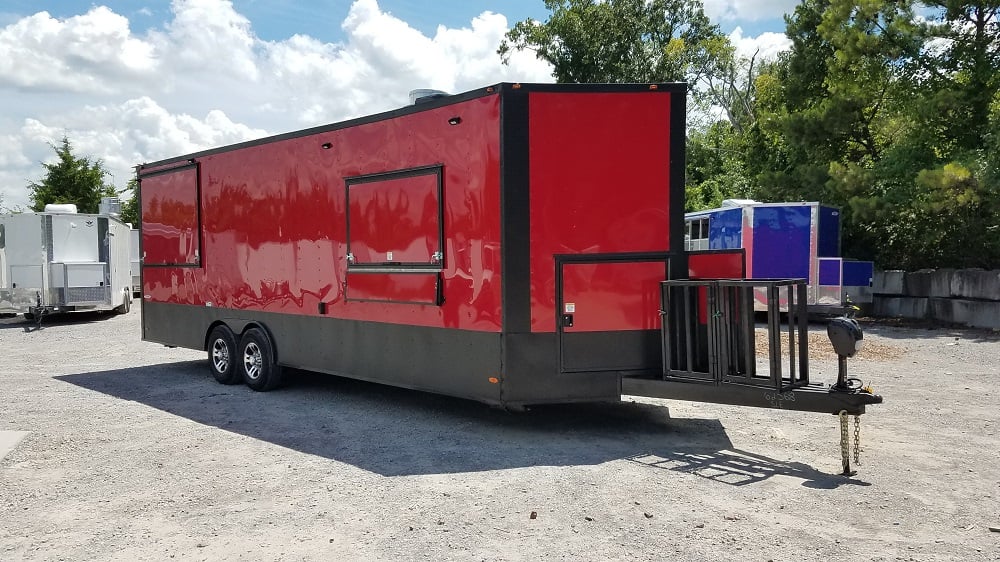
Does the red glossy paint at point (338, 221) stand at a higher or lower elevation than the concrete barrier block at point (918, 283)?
higher

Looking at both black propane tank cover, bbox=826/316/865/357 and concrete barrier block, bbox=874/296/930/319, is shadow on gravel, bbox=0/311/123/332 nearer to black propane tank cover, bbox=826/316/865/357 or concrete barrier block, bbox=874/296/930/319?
black propane tank cover, bbox=826/316/865/357

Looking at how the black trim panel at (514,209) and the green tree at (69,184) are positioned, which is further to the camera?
the green tree at (69,184)

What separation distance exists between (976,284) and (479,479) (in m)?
14.6

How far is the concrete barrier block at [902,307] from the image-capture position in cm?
1762

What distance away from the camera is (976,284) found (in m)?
16.2

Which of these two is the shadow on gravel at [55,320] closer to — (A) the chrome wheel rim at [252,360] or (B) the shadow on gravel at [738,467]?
(A) the chrome wheel rim at [252,360]

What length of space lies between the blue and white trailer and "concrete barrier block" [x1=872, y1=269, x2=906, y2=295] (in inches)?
62.9

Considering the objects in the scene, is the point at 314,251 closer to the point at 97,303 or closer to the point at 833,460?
the point at 833,460

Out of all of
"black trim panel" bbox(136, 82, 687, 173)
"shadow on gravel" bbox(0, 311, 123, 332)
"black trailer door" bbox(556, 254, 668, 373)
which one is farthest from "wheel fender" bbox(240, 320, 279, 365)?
"shadow on gravel" bbox(0, 311, 123, 332)

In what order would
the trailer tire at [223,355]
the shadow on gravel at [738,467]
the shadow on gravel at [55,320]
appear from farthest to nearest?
the shadow on gravel at [55,320] < the trailer tire at [223,355] < the shadow on gravel at [738,467]

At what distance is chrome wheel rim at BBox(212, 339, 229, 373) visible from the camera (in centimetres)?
1005

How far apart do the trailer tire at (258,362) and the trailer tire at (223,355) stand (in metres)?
0.14

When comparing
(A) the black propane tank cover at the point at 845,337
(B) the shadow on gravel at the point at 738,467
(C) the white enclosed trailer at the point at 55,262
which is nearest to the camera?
(B) the shadow on gravel at the point at 738,467

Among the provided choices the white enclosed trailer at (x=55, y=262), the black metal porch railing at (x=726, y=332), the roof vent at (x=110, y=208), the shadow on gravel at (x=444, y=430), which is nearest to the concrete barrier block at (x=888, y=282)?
the shadow on gravel at (x=444, y=430)
